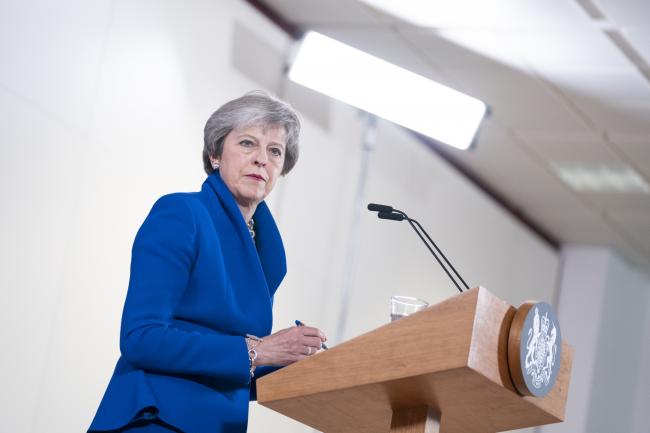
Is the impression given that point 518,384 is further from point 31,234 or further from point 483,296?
point 31,234

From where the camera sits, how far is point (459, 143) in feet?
16.1

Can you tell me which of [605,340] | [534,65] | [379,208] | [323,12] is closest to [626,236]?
[605,340]

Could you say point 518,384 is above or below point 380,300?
below

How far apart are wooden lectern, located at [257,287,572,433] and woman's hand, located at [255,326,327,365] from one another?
1.8 inches

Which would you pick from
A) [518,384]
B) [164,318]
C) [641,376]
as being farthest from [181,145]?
[641,376]

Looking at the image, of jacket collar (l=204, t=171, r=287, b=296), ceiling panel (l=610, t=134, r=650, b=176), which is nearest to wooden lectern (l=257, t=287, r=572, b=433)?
jacket collar (l=204, t=171, r=287, b=296)

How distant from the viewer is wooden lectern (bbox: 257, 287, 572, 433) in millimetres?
1602

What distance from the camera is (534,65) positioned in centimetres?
505

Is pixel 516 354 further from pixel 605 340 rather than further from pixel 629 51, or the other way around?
pixel 605 340

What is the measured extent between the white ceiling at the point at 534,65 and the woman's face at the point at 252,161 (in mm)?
2485

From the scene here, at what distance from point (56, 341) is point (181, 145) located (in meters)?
1.06

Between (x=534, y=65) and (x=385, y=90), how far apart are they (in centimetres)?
84

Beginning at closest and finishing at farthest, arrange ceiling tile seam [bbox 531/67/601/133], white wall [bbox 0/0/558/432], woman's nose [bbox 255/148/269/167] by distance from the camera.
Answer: woman's nose [bbox 255/148/269/167] → white wall [bbox 0/0/558/432] → ceiling tile seam [bbox 531/67/601/133]

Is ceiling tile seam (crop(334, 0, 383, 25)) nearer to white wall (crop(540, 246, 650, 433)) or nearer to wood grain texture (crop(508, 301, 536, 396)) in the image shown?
wood grain texture (crop(508, 301, 536, 396))
